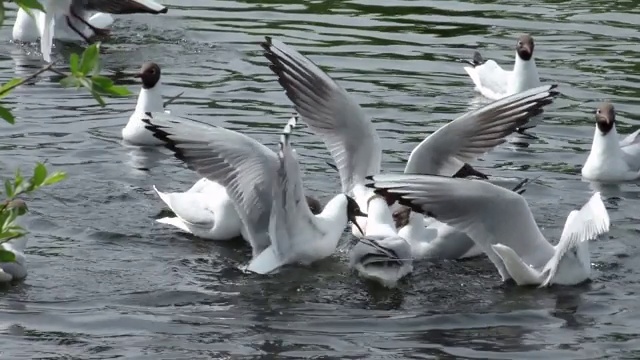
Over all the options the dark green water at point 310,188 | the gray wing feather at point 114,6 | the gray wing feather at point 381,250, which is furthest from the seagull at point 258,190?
the gray wing feather at point 114,6

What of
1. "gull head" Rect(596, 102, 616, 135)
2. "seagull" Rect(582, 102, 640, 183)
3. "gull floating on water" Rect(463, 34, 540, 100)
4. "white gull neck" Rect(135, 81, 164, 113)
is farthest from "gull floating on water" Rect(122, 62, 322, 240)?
"gull floating on water" Rect(463, 34, 540, 100)

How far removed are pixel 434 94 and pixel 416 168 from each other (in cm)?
392

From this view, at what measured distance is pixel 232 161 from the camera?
9562mm

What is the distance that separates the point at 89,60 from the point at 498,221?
4.84 metres

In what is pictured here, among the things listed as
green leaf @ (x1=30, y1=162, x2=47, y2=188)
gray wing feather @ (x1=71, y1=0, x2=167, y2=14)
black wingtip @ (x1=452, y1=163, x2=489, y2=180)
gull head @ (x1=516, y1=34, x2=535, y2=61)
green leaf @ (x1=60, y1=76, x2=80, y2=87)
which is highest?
green leaf @ (x1=60, y1=76, x2=80, y2=87)

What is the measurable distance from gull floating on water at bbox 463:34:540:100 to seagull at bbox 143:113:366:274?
512 cm

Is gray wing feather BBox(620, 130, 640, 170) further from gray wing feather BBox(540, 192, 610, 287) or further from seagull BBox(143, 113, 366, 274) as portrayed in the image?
seagull BBox(143, 113, 366, 274)

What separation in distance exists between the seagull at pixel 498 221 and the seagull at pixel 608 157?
2425mm

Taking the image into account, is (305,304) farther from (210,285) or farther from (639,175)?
(639,175)

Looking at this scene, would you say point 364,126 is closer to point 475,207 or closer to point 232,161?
point 232,161

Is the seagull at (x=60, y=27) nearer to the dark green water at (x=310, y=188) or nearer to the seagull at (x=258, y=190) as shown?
the dark green water at (x=310, y=188)

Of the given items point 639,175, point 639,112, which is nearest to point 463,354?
point 639,175

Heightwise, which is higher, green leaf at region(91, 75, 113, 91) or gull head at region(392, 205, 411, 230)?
green leaf at region(91, 75, 113, 91)

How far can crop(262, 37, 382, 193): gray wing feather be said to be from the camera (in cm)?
1086
